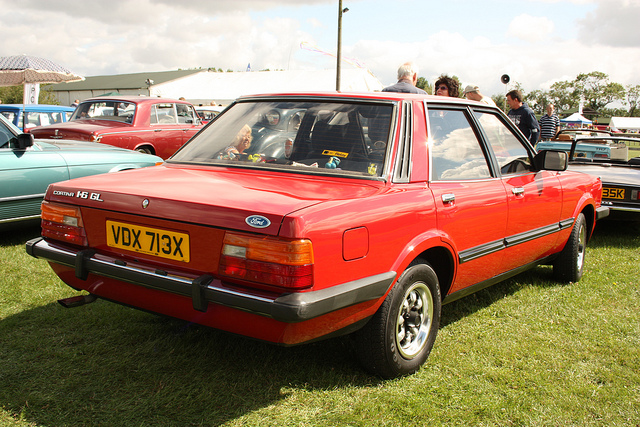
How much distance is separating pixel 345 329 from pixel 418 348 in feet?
2.26

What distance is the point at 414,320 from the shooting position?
284 cm

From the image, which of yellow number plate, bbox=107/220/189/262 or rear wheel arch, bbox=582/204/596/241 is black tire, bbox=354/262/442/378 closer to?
yellow number plate, bbox=107/220/189/262

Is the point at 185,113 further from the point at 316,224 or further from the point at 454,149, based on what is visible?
the point at 316,224

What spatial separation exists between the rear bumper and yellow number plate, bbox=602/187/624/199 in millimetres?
4959

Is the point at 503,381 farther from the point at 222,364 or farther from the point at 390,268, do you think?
the point at 222,364

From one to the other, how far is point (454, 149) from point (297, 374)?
162 centimetres

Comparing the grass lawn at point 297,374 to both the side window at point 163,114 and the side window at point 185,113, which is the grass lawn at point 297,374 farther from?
the side window at point 185,113

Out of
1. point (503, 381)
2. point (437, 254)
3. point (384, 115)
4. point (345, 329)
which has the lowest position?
point (503, 381)

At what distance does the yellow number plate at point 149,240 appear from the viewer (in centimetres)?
231

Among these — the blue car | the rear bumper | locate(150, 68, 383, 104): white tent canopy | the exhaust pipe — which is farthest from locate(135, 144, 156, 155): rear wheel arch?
locate(150, 68, 383, 104): white tent canopy

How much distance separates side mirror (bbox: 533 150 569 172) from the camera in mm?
3863

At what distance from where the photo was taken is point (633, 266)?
5.26 meters

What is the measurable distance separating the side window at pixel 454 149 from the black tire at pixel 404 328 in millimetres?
614

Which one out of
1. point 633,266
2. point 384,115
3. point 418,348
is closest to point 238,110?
point 384,115
